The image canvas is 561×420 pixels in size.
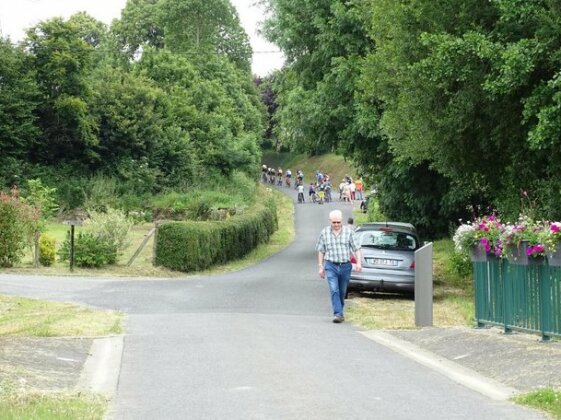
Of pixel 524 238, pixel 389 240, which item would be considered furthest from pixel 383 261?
pixel 524 238

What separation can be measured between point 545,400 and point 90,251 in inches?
993

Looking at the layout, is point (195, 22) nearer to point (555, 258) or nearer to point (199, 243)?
point (199, 243)

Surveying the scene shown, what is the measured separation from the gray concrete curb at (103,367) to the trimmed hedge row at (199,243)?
18804mm

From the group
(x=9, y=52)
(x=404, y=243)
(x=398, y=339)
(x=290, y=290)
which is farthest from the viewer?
(x=9, y=52)

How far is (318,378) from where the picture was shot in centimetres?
945

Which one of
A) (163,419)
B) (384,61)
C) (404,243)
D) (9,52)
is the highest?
(9,52)

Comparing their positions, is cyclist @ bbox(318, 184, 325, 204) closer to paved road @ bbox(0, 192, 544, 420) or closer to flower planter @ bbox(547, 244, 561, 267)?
paved road @ bbox(0, 192, 544, 420)

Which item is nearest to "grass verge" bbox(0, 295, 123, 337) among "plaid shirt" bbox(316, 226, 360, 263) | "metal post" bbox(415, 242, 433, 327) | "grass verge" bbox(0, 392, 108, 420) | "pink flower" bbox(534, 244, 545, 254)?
"plaid shirt" bbox(316, 226, 360, 263)

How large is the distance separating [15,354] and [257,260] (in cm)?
2864

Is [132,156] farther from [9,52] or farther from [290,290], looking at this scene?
[290,290]

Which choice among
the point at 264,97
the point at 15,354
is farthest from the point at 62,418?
the point at 264,97

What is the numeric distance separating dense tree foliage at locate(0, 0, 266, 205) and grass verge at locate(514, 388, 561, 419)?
50.6m

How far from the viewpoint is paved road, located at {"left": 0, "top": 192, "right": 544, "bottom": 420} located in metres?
7.82

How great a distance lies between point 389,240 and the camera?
2211cm
